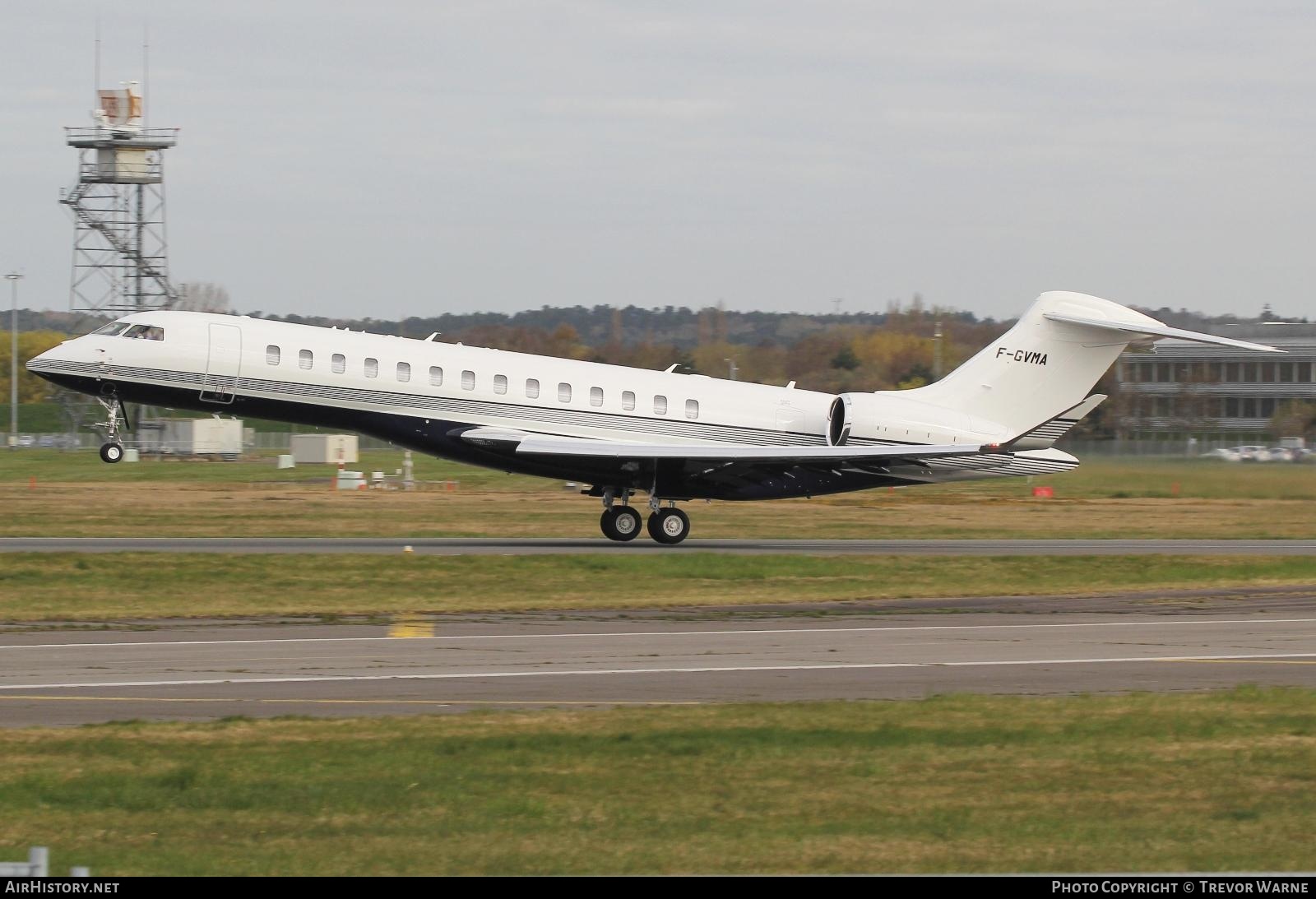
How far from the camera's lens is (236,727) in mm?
11492

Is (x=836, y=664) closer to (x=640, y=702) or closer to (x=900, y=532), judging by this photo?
(x=640, y=702)

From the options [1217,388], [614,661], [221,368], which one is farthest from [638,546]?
[1217,388]

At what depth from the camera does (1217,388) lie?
83.7 metres

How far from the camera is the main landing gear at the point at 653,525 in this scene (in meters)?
29.9

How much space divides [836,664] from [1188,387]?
2540 inches

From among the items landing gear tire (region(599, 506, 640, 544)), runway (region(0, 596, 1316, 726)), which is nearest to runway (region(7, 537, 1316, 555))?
landing gear tire (region(599, 506, 640, 544))

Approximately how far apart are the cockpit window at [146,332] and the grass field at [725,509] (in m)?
5.69

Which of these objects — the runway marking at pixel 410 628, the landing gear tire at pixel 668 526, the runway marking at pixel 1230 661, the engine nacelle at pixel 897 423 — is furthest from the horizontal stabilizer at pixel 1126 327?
the runway marking at pixel 410 628

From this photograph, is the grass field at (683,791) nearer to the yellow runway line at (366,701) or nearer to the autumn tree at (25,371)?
the yellow runway line at (366,701)

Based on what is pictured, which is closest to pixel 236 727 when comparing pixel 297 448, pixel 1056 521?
pixel 1056 521

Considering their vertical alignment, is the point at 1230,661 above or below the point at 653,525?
below

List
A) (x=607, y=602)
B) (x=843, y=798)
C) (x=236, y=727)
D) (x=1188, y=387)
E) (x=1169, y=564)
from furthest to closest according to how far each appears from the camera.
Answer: (x=1188, y=387) < (x=1169, y=564) < (x=607, y=602) < (x=236, y=727) < (x=843, y=798)

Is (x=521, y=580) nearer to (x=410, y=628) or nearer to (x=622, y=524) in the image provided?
(x=410, y=628)

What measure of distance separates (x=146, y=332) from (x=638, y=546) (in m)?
10.3
